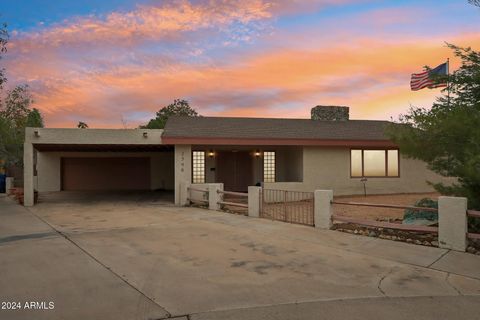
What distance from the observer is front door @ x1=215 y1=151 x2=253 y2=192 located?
22609 millimetres

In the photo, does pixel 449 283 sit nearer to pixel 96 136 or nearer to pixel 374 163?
pixel 96 136

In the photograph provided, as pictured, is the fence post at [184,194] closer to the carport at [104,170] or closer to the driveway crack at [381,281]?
the carport at [104,170]

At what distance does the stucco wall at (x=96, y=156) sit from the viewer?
88.1 feet

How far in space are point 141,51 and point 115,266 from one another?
13993mm

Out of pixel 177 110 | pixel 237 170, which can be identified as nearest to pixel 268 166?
pixel 237 170

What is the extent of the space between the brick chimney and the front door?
529 centimetres

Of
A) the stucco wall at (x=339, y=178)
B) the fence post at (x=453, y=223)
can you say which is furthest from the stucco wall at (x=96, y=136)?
the fence post at (x=453, y=223)

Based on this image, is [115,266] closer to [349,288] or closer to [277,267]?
[277,267]

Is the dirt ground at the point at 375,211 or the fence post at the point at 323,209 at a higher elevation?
the fence post at the point at 323,209

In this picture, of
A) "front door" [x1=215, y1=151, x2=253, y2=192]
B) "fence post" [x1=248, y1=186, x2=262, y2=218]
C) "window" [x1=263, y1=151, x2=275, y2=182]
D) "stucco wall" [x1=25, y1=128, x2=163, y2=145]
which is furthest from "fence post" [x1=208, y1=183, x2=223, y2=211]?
"window" [x1=263, y1=151, x2=275, y2=182]

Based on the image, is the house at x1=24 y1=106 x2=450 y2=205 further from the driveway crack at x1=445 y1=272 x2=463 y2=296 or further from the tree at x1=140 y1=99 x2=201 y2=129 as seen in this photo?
the tree at x1=140 y1=99 x2=201 y2=129

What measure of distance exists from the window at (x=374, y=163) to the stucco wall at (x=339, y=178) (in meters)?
0.30

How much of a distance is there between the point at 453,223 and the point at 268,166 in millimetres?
14217

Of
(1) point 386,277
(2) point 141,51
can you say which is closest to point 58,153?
(2) point 141,51
